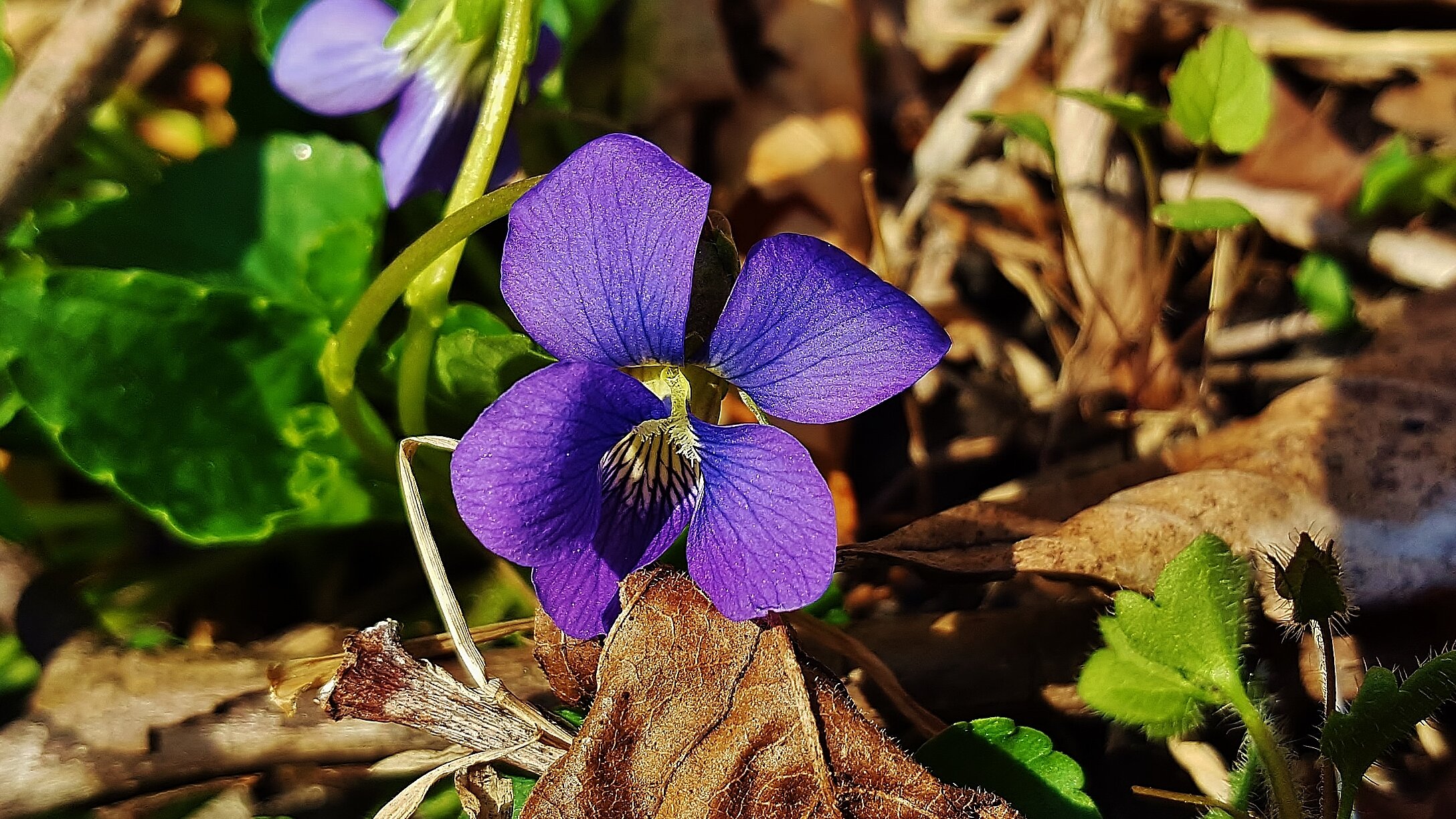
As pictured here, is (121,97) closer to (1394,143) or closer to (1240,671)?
(1240,671)

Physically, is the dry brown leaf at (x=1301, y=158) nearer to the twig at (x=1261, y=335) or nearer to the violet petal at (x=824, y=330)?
the twig at (x=1261, y=335)

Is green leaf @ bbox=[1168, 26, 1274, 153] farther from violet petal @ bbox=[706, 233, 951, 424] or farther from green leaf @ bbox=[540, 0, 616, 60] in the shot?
green leaf @ bbox=[540, 0, 616, 60]

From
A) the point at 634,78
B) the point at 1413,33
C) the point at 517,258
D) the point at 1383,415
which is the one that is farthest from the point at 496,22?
the point at 1413,33

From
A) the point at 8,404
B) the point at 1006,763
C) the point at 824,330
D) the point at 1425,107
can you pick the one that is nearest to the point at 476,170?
the point at 824,330

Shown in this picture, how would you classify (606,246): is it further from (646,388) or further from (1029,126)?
(1029,126)

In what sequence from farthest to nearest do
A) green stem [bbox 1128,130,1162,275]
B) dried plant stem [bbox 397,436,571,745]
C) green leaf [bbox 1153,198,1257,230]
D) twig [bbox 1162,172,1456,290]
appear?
green stem [bbox 1128,130,1162,275]
twig [bbox 1162,172,1456,290]
green leaf [bbox 1153,198,1257,230]
dried plant stem [bbox 397,436,571,745]

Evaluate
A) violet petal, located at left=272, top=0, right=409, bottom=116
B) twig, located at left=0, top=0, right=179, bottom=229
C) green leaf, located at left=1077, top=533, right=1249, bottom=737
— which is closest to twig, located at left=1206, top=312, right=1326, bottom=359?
green leaf, located at left=1077, top=533, right=1249, bottom=737
